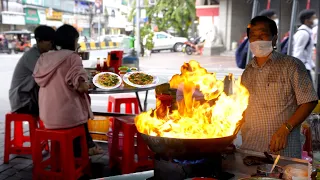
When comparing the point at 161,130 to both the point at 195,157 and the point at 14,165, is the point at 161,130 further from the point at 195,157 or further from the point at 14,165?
the point at 14,165

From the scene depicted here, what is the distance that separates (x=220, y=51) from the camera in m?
24.6

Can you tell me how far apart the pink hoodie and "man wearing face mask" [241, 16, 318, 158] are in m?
2.04

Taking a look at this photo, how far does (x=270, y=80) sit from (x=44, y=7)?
3089 cm

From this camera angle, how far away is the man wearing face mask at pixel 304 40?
623 centimetres

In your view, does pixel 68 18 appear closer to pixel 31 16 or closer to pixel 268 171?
pixel 31 16

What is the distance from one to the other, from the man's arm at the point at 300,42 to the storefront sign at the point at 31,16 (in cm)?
2691

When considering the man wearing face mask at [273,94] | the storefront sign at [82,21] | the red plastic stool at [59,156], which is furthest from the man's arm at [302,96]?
the storefront sign at [82,21]

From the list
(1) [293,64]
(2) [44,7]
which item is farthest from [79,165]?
(2) [44,7]

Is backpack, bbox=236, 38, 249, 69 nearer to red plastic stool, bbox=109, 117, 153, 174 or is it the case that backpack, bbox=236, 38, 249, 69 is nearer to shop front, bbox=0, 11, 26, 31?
red plastic stool, bbox=109, 117, 153, 174

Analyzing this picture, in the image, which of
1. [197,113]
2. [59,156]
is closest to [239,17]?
[59,156]

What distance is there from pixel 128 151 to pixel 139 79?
3.26ft

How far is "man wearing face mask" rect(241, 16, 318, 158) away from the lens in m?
2.39

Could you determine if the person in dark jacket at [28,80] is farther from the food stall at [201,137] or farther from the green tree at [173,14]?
the green tree at [173,14]

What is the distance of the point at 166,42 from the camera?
27859 mm
